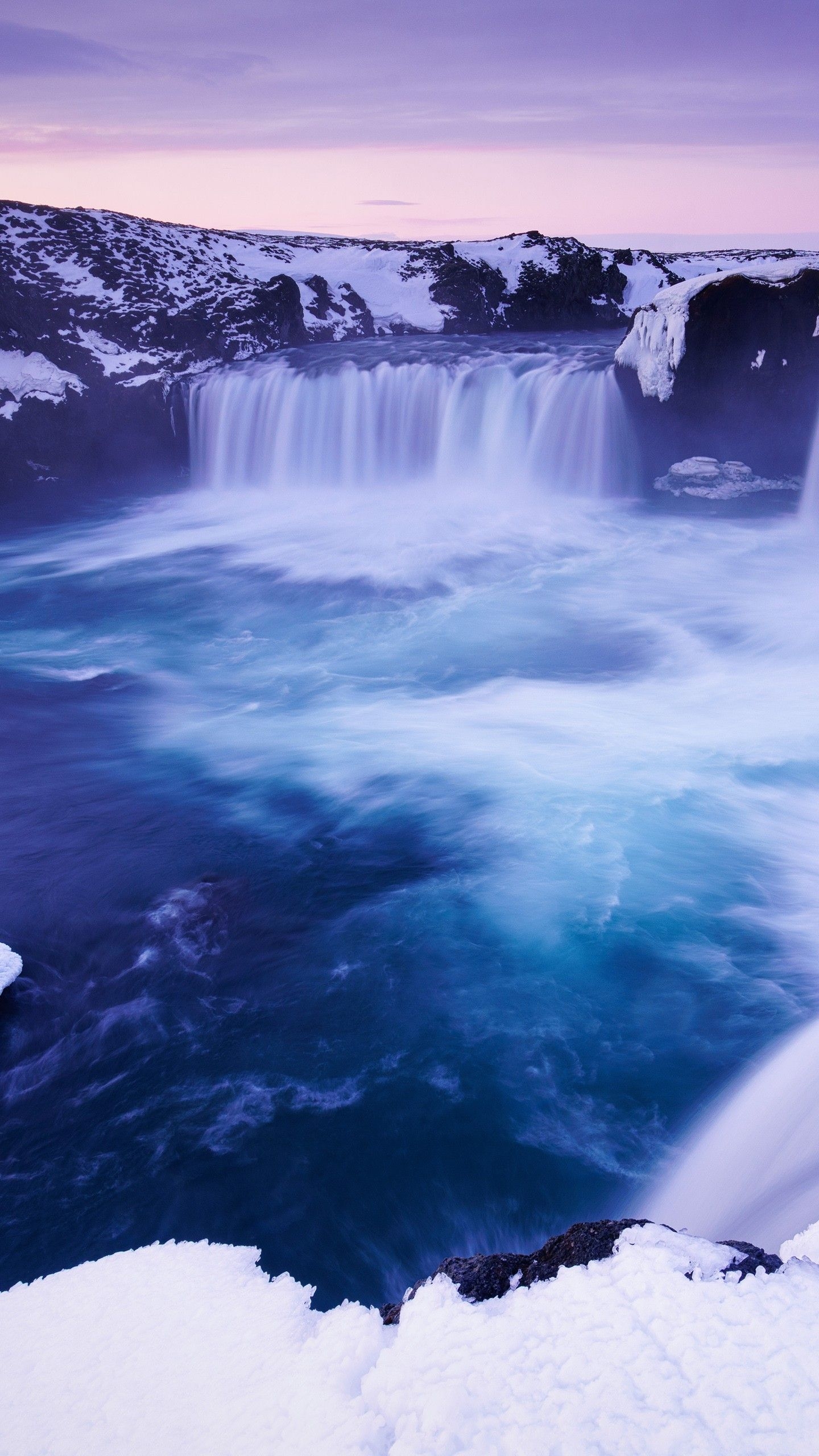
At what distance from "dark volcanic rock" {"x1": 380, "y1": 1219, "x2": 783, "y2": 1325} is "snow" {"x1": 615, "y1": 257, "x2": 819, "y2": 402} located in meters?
17.1

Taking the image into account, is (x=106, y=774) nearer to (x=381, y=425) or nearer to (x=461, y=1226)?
(x=461, y=1226)

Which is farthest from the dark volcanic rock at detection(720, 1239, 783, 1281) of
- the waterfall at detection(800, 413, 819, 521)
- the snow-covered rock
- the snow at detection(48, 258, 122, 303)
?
the snow at detection(48, 258, 122, 303)

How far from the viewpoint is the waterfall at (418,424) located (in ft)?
64.1

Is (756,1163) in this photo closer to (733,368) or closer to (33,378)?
(733,368)

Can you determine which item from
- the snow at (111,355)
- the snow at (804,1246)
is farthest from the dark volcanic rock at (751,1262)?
the snow at (111,355)

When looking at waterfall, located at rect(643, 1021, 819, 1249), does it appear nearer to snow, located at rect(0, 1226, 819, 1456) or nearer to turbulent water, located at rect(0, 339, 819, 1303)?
turbulent water, located at rect(0, 339, 819, 1303)

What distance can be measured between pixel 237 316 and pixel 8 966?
73.1ft

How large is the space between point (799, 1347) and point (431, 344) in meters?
26.2

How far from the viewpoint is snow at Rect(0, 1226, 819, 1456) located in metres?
2.39

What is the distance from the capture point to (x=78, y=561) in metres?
17.6

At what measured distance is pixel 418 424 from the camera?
21.1 m

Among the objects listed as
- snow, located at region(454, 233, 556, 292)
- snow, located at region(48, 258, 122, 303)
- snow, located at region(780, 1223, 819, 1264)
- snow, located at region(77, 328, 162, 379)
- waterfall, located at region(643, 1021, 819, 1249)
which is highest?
snow, located at region(454, 233, 556, 292)

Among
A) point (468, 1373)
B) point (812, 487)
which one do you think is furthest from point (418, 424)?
point (468, 1373)

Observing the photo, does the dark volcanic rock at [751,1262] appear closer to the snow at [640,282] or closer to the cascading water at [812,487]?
the cascading water at [812,487]
